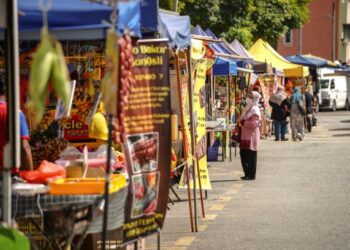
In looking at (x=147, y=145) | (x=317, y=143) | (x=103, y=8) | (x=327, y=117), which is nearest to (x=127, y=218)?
(x=147, y=145)

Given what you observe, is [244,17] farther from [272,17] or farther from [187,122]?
[187,122]

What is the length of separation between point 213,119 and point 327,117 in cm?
2469

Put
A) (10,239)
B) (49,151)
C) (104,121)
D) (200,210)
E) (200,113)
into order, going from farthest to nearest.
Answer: (200,210), (200,113), (104,121), (49,151), (10,239)

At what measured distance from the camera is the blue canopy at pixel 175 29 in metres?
10.3

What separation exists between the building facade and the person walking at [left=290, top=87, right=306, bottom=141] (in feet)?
145

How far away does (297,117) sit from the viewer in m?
29.8

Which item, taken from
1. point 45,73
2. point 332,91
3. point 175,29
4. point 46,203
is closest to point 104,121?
point 175,29

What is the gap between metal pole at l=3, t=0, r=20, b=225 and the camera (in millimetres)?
6562

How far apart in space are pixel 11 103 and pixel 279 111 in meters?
23.8

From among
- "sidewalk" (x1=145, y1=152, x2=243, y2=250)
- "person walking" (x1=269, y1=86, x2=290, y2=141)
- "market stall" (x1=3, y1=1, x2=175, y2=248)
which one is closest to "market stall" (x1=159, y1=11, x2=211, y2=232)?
"sidewalk" (x1=145, y1=152, x2=243, y2=250)

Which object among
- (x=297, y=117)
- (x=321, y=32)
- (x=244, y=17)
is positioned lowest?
(x=297, y=117)

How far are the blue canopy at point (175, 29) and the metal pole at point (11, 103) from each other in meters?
3.44

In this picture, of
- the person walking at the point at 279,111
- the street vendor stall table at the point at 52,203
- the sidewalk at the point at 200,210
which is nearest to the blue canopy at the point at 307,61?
the person walking at the point at 279,111

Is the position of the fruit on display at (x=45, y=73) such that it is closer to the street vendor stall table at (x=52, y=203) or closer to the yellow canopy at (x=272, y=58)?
the street vendor stall table at (x=52, y=203)
